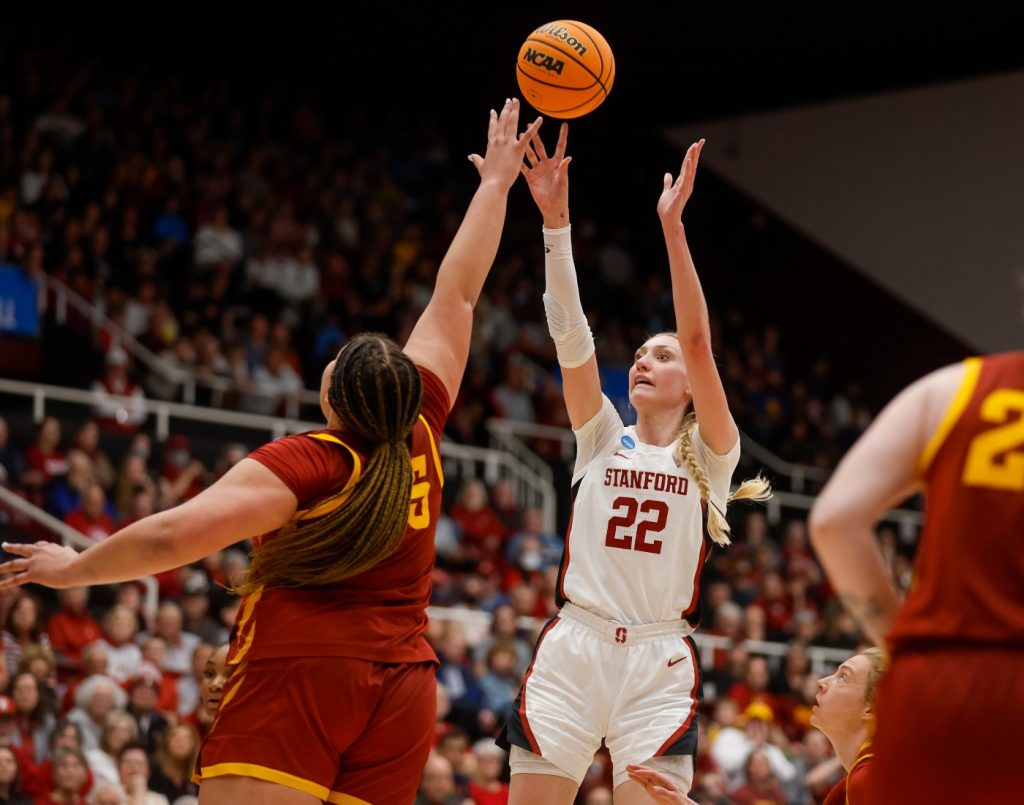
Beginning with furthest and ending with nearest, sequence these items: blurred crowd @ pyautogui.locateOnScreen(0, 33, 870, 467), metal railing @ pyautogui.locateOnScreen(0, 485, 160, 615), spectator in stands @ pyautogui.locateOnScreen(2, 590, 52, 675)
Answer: blurred crowd @ pyautogui.locateOnScreen(0, 33, 870, 467), metal railing @ pyautogui.locateOnScreen(0, 485, 160, 615), spectator in stands @ pyautogui.locateOnScreen(2, 590, 52, 675)

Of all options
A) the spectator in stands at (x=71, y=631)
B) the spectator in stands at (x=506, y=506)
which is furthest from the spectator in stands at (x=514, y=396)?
the spectator in stands at (x=71, y=631)

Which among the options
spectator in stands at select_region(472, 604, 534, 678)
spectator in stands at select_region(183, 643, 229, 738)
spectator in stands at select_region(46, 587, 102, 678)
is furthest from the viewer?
spectator in stands at select_region(472, 604, 534, 678)

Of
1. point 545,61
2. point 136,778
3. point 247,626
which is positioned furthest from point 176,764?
point 247,626

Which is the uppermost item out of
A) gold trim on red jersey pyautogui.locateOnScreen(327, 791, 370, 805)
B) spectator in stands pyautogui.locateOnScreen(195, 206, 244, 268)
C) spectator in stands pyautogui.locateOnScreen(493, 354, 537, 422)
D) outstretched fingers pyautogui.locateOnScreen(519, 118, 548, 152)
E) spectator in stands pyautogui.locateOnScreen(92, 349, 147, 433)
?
spectator in stands pyautogui.locateOnScreen(195, 206, 244, 268)

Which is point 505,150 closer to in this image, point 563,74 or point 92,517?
point 563,74

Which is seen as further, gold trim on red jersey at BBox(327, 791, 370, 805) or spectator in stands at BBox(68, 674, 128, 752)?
spectator in stands at BBox(68, 674, 128, 752)

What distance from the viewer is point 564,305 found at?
17.6 feet

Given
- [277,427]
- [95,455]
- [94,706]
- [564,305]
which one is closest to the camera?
[564,305]

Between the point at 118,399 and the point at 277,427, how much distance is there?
1467mm

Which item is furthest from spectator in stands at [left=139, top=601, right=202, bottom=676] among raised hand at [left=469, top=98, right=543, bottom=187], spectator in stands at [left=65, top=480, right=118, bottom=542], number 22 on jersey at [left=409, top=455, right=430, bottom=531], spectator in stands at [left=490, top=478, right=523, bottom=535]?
number 22 on jersey at [left=409, top=455, right=430, bottom=531]

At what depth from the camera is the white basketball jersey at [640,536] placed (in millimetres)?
5180

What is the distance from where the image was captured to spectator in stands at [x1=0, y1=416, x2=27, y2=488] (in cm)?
1148

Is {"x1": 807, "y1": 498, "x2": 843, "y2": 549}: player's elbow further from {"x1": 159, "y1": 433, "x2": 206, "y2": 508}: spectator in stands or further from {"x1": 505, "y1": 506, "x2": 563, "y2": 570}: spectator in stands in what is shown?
{"x1": 505, "y1": 506, "x2": 563, "y2": 570}: spectator in stands

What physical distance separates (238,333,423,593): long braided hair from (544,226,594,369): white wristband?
151cm
